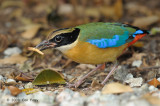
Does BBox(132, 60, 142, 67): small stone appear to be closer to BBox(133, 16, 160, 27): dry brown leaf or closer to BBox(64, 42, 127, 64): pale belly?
BBox(64, 42, 127, 64): pale belly

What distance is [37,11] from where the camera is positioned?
28.2 ft

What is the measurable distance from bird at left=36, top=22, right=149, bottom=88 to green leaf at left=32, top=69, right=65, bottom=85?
332mm

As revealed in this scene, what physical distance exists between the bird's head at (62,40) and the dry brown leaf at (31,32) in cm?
238

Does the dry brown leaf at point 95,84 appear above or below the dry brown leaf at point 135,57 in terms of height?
below

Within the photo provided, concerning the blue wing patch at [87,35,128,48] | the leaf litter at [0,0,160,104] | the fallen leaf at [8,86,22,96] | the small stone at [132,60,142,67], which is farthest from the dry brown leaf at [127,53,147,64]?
the fallen leaf at [8,86,22,96]

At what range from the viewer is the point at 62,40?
16.0ft

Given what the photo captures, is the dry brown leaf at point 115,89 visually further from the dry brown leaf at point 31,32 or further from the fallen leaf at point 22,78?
the dry brown leaf at point 31,32

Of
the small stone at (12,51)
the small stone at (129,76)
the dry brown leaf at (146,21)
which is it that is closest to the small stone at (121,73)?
the small stone at (129,76)

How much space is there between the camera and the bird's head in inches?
190

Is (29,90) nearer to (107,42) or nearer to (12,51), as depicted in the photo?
(107,42)

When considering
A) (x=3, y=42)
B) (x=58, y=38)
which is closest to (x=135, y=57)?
(x=58, y=38)

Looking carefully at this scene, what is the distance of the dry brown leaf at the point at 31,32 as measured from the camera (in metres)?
7.24

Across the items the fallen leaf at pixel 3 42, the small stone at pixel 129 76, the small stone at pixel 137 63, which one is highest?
the fallen leaf at pixel 3 42

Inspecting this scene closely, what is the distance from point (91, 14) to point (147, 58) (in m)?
2.66
